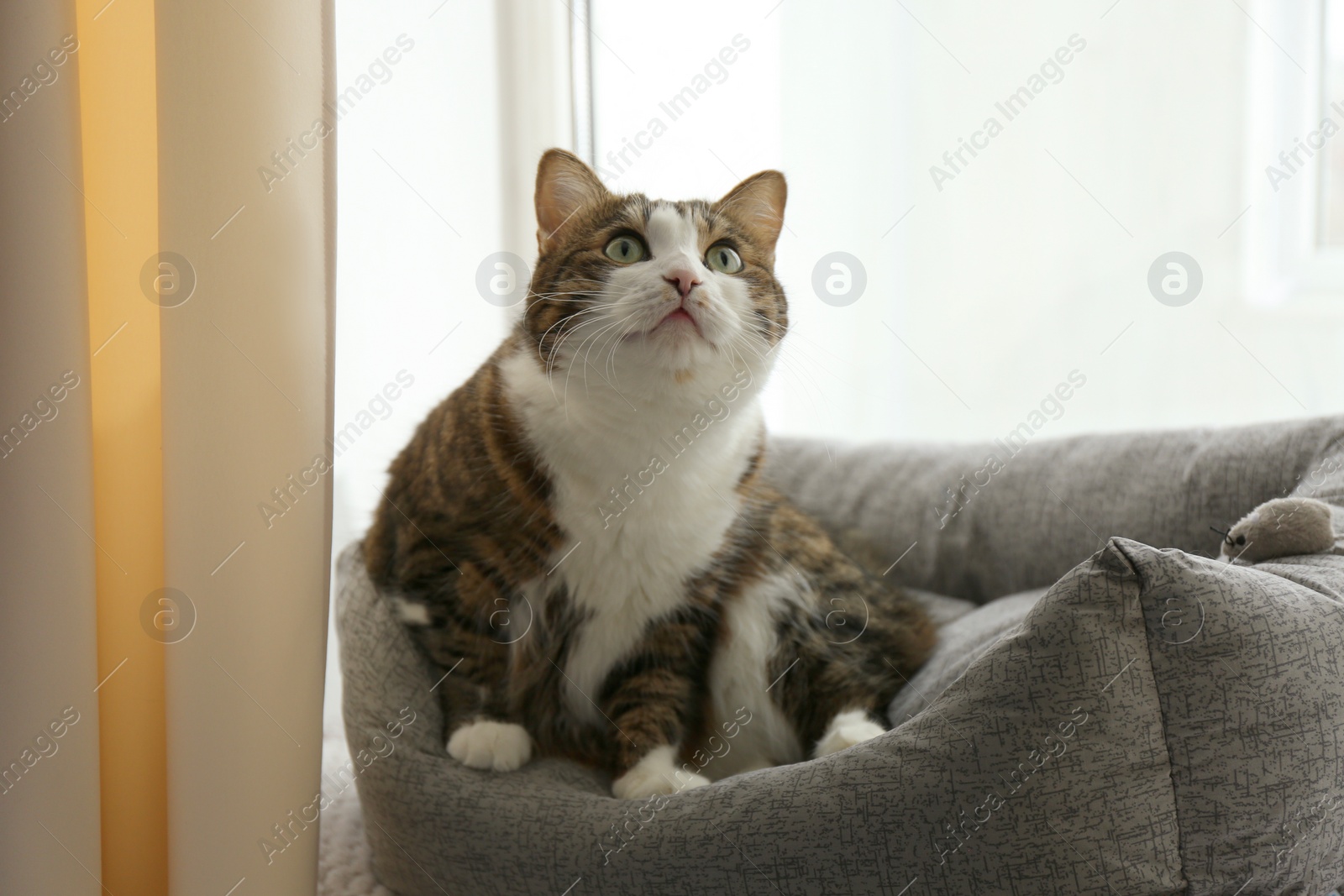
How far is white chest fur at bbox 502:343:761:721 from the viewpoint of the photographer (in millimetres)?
1200

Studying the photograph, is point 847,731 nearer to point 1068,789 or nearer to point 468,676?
point 1068,789

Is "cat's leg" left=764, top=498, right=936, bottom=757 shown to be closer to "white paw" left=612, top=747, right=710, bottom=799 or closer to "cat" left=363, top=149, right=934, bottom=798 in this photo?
"cat" left=363, top=149, right=934, bottom=798

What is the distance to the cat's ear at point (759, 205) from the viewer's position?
1.29 m

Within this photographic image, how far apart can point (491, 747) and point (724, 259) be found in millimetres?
685

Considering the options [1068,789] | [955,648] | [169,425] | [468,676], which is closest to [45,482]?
[169,425]

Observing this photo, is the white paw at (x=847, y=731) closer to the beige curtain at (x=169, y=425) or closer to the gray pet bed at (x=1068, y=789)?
the gray pet bed at (x=1068, y=789)

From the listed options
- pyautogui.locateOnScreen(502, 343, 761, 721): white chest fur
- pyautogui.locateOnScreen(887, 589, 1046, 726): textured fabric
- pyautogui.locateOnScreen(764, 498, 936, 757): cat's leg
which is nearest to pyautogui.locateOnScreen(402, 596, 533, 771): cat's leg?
pyautogui.locateOnScreen(502, 343, 761, 721): white chest fur

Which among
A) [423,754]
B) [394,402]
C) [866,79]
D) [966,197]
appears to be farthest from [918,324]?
[423,754]

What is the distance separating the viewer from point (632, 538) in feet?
4.04

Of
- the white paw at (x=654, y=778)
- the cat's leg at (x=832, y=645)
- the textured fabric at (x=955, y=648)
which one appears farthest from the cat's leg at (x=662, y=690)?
the textured fabric at (x=955, y=648)

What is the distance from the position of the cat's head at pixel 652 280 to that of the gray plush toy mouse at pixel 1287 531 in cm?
63

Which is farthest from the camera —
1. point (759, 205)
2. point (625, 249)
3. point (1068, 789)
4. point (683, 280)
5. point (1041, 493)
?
point (1041, 493)

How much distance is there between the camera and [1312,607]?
96 cm

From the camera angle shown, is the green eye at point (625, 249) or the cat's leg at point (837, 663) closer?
the green eye at point (625, 249)
